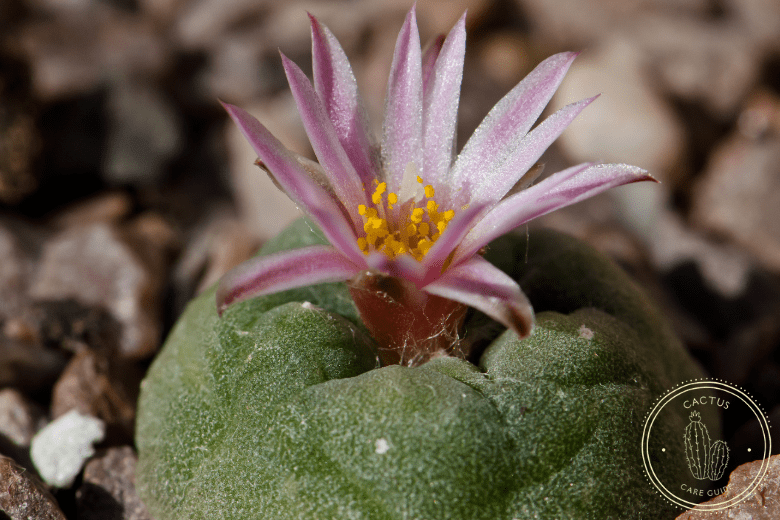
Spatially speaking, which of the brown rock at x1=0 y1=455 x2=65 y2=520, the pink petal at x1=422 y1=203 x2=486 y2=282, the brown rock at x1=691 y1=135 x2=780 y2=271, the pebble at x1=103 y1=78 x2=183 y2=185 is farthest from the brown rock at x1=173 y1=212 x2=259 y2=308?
the brown rock at x1=691 y1=135 x2=780 y2=271

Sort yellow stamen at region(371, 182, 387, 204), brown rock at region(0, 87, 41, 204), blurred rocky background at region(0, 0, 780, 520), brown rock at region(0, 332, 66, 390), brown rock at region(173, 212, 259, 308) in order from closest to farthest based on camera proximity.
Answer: yellow stamen at region(371, 182, 387, 204) < brown rock at region(0, 332, 66, 390) < blurred rocky background at region(0, 0, 780, 520) < brown rock at region(173, 212, 259, 308) < brown rock at region(0, 87, 41, 204)

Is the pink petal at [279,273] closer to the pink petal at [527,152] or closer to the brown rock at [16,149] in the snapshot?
the pink petal at [527,152]

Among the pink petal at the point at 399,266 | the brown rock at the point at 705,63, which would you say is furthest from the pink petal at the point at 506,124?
the brown rock at the point at 705,63

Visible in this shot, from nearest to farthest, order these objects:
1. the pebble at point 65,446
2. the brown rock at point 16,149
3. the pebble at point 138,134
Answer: the pebble at point 65,446, the brown rock at point 16,149, the pebble at point 138,134

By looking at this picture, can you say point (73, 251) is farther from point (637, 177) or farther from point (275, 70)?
point (637, 177)

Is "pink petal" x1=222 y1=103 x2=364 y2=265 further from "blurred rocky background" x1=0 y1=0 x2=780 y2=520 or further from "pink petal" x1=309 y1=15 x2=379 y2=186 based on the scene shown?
"blurred rocky background" x1=0 y1=0 x2=780 y2=520

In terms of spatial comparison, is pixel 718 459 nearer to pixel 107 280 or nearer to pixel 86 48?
pixel 107 280
